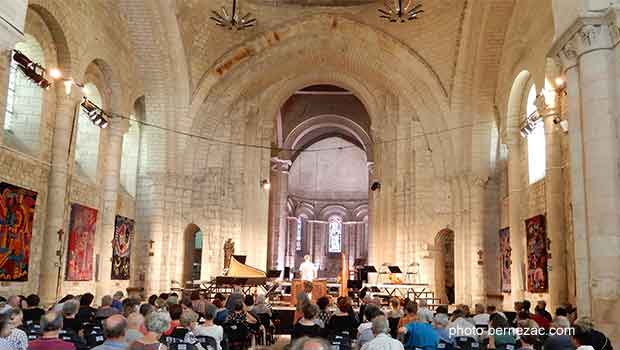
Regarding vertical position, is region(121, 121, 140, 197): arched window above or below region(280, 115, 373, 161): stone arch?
below

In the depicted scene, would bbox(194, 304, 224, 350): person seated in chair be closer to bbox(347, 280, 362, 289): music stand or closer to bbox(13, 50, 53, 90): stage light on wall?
bbox(13, 50, 53, 90): stage light on wall

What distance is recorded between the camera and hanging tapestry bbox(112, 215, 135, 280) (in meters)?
19.2

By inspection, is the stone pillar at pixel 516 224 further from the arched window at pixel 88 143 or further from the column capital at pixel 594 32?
the arched window at pixel 88 143

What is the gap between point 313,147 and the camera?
146 ft

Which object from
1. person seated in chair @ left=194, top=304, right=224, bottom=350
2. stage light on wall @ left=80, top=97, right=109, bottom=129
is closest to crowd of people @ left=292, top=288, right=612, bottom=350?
person seated in chair @ left=194, top=304, right=224, bottom=350

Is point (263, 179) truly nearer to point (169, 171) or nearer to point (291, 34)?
point (169, 171)

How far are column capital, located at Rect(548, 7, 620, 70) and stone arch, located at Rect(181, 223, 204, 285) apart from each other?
55.0 feet

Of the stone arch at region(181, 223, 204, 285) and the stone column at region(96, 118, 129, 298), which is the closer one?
the stone column at region(96, 118, 129, 298)

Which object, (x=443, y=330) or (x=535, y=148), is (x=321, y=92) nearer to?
(x=535, y=148)

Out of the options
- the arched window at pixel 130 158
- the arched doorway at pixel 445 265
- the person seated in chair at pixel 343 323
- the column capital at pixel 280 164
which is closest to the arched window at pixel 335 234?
the column capital at pixel 280 164

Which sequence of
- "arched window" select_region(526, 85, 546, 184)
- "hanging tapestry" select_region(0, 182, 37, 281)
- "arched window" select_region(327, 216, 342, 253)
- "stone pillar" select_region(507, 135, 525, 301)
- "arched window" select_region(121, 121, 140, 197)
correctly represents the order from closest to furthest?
1. "hanging tapestry" select_region(0, 182, 37, 281)
2. "arched window" select_region(526, 85, 546, 184)
3. "stone pillar" select_region(507, 135, 525, 301)
4. "arched window" select_region(121, 121, 140, 197)
5. "arched window" select_region(327, 216, 342, 253)

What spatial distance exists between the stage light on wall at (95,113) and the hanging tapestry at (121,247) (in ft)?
11.6

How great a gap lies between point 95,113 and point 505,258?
13389 millimetres

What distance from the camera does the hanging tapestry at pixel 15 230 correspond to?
1281 centimetres
